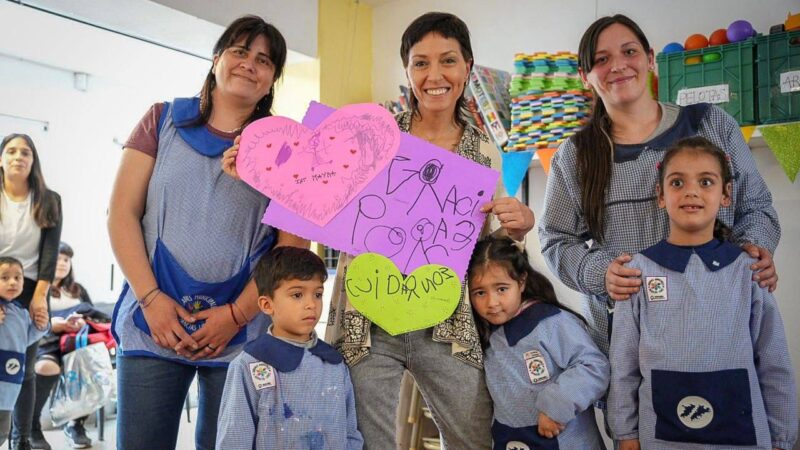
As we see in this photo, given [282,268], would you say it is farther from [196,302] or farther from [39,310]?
[39,310]

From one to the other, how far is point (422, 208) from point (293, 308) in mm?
333

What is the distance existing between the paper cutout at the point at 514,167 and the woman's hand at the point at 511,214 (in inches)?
60.4

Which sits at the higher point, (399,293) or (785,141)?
(785,141)

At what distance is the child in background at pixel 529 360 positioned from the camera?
4.87 feet

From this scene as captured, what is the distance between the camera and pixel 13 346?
3.40m

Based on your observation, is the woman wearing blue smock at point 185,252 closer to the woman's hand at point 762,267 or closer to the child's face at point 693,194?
the child's face at point 693,194

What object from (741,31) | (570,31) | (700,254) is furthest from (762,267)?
(570,31)

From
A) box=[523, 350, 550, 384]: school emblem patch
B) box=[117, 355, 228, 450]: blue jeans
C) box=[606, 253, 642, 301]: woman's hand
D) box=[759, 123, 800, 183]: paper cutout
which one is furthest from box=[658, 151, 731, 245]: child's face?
box=[759, 123, 800, 183]: paper cutout

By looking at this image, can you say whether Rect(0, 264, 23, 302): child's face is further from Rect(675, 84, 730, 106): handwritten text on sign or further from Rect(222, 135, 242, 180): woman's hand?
Rect(675, 84, 730, 106): handwritten text on sign

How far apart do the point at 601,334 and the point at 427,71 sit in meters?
0.71

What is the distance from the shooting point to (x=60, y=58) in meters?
4.84

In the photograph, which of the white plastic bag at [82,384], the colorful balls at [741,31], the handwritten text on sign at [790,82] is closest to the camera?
the handwritten text on sign at [790,82]

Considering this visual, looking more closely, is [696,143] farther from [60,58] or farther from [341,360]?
[60,58]

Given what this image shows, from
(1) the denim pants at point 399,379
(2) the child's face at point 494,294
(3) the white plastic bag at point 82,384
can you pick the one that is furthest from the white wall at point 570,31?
(3) the white plastic bag at point 82,384
